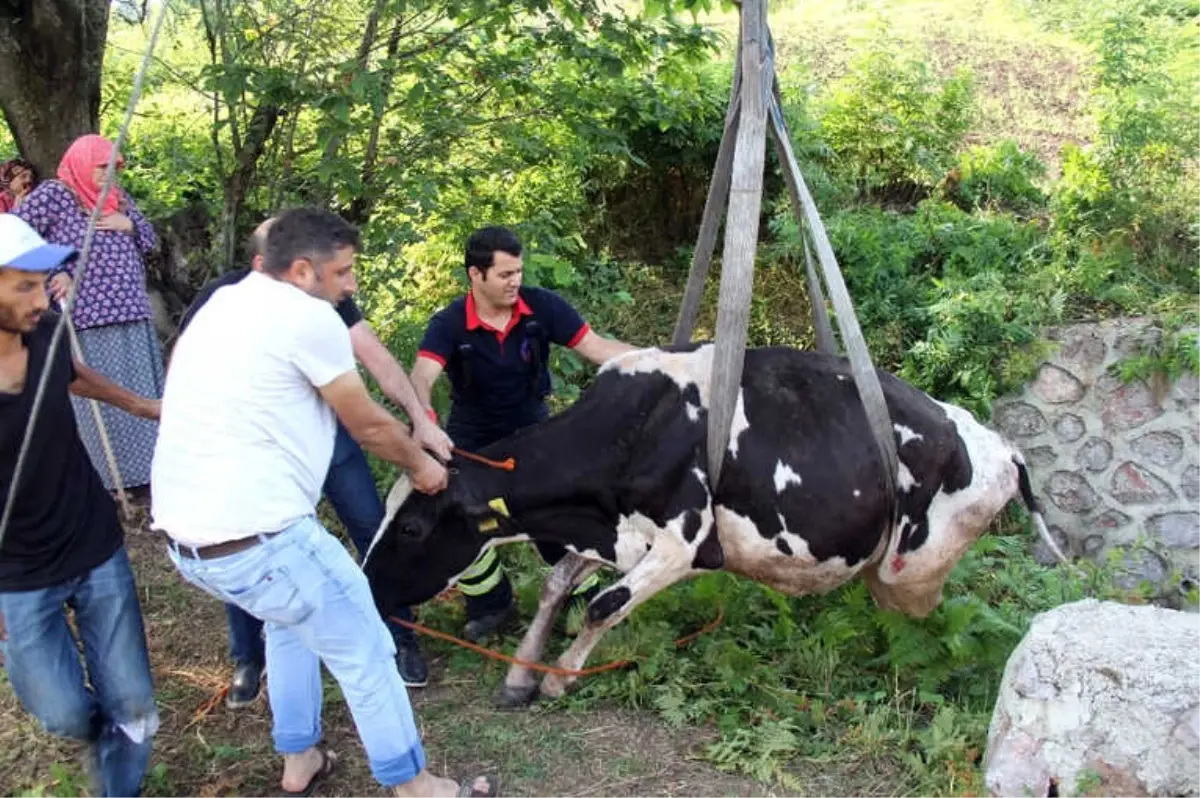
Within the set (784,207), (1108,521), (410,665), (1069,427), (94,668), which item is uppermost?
(784,207)

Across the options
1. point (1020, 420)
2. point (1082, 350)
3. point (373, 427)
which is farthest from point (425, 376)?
point (1082, 350)

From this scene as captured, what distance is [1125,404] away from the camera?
22.7 feet

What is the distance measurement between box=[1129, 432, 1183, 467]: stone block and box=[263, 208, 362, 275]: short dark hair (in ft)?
18.9

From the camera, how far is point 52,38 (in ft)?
19.9

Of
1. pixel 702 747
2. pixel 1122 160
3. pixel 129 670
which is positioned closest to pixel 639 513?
pixel 702 747

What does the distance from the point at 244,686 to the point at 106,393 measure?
146 cm

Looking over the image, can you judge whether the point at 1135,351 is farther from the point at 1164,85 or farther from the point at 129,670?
the point at 129,670

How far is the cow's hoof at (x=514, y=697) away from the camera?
4.27 m

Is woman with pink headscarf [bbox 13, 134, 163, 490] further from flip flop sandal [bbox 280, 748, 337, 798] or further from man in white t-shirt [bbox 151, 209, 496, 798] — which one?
man in white t-shirt [bbox 151, 209, 496, 798]

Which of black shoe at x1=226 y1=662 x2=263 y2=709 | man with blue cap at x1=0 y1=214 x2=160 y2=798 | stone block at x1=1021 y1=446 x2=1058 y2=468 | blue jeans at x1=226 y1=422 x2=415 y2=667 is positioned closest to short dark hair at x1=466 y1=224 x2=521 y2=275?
blue jeans at x1=226 y1=422 x2=415 y2=667

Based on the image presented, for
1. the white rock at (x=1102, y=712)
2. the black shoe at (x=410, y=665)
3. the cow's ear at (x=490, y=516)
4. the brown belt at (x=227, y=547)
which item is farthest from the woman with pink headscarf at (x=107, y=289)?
the white rock at (x=1102, y=712)

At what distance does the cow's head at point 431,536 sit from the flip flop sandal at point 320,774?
64 cm

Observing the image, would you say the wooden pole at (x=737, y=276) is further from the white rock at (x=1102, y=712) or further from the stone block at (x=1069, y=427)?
the stone block at (x=1069, y=427)

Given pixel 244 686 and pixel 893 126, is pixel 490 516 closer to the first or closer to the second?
pixel 244 686
